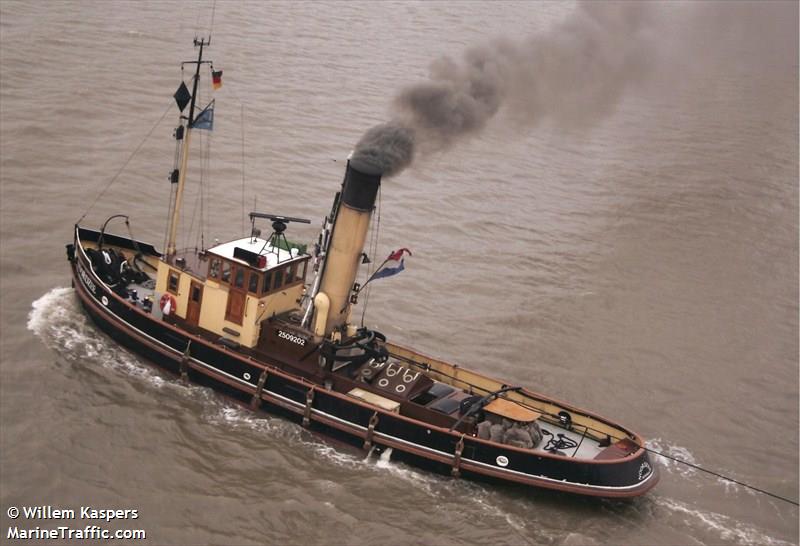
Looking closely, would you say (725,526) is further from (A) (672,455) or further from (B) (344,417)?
(B) (344,417)

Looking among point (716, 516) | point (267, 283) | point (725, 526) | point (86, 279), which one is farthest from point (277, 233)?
point (725, 526)

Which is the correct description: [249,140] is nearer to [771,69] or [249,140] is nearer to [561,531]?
[561,531]

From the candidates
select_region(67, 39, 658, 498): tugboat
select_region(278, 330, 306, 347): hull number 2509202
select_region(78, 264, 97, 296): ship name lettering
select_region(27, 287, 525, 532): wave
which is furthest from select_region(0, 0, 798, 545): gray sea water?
Result: select_region(278, 330, 306, 347): hull number 2509202

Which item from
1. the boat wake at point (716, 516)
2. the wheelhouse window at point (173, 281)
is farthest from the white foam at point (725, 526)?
the wheelhouse window at point (173, 281)

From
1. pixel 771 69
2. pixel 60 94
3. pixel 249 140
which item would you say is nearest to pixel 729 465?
pixel 249 140

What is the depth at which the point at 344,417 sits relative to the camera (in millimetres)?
20000

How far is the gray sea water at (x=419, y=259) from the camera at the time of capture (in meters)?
18.8

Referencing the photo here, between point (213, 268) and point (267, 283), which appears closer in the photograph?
point (267, 283)

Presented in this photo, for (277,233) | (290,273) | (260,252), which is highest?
(277,233)

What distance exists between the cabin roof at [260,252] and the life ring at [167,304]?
1662 mm

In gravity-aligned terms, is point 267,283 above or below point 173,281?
above

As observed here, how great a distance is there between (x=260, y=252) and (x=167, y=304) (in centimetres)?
261

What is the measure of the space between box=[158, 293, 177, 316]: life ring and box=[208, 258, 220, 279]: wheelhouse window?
128 cm

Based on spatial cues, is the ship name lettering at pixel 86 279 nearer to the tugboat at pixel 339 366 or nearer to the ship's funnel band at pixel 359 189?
the tugboat at pixel 339 366
